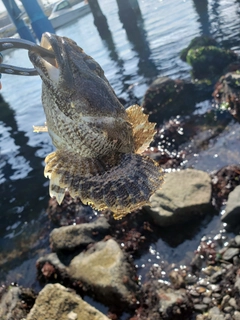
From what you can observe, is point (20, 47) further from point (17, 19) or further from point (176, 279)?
point (17, 19)

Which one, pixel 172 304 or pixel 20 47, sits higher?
pixel 20 47

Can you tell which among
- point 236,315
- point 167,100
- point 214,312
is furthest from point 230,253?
point 167,100

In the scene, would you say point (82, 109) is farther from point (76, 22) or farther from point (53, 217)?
point (76, 22)

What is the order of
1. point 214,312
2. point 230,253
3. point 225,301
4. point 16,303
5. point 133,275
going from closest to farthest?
point 214,312
point 225,301
point 230,253
point 16,303
point 133,275

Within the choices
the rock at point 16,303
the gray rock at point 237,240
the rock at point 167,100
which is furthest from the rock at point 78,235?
the rock at point 167,100

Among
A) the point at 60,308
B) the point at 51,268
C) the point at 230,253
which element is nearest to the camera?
the point at 60,308

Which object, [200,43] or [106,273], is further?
[200,43]

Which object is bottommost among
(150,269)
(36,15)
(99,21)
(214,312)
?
(150,269)
